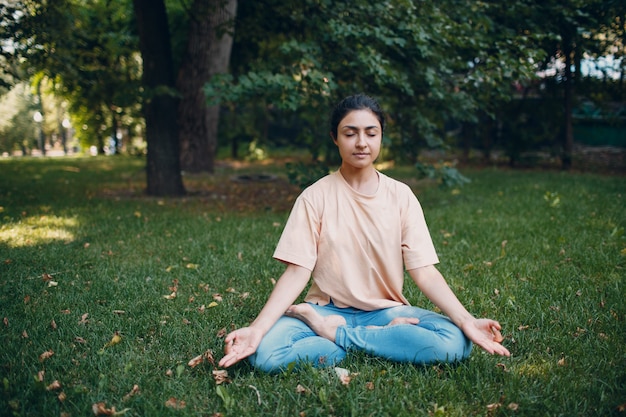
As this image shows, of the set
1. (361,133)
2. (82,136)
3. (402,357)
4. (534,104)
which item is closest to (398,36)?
(361,133)

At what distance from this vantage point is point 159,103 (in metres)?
7.91

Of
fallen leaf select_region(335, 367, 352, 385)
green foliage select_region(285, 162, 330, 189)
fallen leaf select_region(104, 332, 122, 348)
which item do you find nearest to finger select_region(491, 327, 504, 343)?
fallen leaf select_region(335, 367, 352, 385)

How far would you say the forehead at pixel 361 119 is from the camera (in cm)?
270

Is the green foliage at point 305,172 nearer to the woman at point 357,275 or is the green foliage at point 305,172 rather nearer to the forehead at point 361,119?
the woman at point 357,275

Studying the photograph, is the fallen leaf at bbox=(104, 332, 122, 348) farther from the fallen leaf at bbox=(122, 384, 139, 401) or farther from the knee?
the knee

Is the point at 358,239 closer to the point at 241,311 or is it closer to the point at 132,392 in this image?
the point at 241,311

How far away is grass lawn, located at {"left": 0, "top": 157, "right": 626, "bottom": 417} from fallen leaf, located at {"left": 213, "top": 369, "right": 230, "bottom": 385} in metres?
0.03

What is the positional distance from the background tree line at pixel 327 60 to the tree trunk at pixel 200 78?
26 mm

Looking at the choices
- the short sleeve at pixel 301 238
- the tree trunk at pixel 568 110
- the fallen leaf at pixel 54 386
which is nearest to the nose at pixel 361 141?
the short sleeve at pixel 301 238

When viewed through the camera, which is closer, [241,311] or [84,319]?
[84,319]

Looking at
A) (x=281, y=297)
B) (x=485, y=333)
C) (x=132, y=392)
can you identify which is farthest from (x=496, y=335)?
(x=132, y=392)

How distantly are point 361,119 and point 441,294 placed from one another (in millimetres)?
953

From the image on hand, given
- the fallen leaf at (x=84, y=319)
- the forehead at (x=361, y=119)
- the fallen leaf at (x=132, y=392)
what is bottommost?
the fallen leaf at (x=132, y=392)

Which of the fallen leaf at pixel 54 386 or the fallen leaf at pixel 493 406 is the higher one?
the fallen leaf at pixel 54 386
